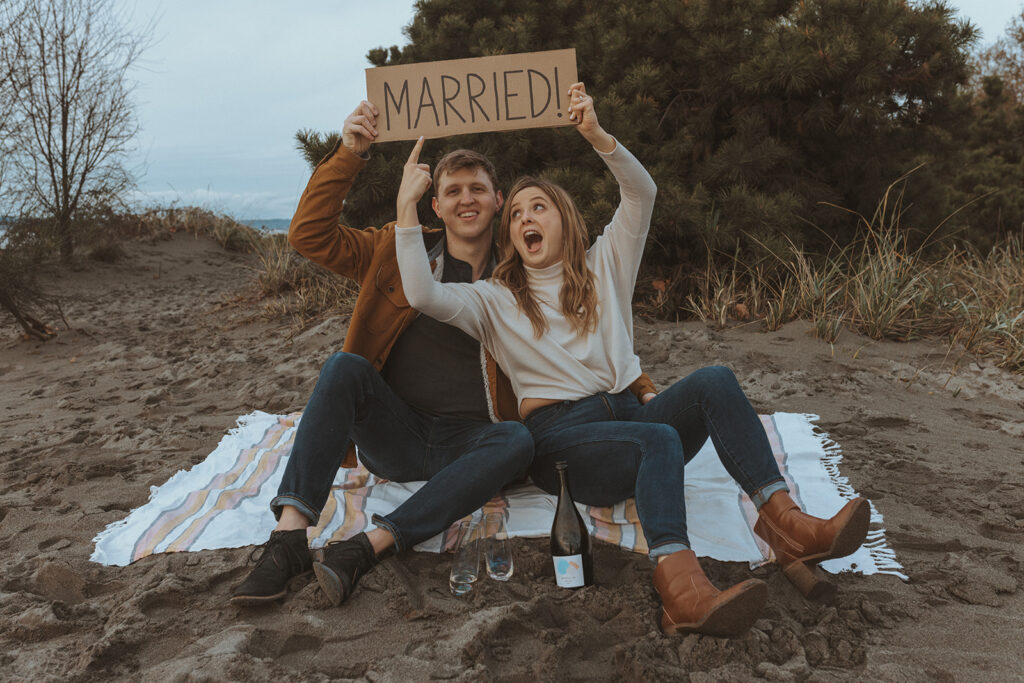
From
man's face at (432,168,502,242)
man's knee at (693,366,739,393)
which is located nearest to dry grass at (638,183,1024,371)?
man's knee at (693,366,739,393)

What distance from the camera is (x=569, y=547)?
2.40 meters

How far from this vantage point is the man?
247 cm

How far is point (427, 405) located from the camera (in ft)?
9.66

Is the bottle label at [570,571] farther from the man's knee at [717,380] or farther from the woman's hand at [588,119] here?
the woman's hand at [588,119]

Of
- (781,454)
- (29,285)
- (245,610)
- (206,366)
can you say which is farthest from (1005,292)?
(29,285)

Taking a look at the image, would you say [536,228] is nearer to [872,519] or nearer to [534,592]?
[534,592]

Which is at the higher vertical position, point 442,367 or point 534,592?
point 442,367

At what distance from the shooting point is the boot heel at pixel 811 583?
228 centimetres

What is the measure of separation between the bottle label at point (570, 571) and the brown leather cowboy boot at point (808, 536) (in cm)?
64

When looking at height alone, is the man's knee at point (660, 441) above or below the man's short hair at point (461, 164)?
below

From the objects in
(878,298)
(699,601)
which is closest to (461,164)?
(699,601)

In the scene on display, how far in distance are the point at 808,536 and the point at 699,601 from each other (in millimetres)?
486

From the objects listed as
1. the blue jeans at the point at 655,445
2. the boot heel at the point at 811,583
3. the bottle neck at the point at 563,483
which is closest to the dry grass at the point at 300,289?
the blue jeans at the point at 655,445

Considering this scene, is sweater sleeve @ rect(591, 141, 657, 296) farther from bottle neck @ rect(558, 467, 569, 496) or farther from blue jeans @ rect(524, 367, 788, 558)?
bottle neck @ rect(558, 467, 569, 496)
